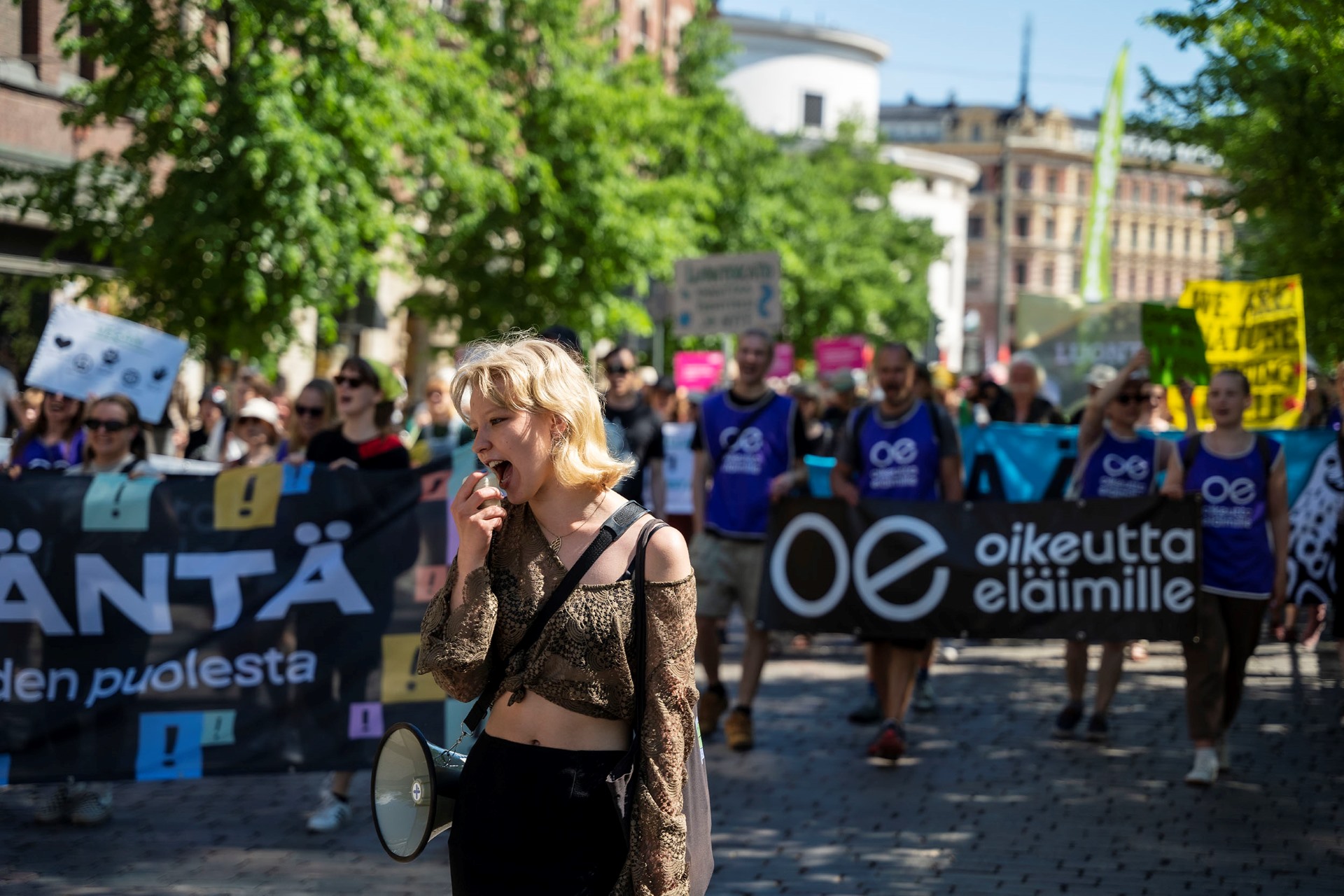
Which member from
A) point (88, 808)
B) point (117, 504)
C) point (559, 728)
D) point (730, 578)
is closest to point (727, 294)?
point (730, 578)

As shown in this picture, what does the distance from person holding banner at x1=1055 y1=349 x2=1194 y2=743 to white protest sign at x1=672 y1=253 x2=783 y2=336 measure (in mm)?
5891

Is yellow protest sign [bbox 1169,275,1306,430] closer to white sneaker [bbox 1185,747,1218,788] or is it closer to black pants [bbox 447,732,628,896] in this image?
white sneaker [bbox 1185,747,1218,788]

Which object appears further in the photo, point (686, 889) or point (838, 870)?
point (838, 870)

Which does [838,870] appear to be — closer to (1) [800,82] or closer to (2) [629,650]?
(2) [629,650]

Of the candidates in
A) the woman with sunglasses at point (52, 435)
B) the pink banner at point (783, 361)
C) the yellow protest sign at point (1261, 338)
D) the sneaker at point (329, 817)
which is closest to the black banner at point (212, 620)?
the sneaker at point (329, 817)

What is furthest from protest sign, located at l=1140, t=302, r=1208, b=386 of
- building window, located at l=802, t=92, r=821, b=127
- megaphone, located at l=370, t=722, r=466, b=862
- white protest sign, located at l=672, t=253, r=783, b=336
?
building window, located at l=802, t=92, r=821, b=127

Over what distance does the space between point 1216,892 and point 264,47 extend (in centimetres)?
1159

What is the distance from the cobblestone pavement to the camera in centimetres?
573

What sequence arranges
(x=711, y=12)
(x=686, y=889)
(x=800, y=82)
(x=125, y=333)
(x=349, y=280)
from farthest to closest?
(x=800, y=82)
(x=711, y=12)
(x=349, y=280)
(x=125, y=333)
(x=686, y=889)

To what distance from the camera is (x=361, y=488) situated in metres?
6.70

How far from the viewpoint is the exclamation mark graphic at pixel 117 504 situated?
6457 mm

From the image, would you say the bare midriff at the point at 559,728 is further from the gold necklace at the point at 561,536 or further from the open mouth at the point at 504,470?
the open mouth at the point at 504,470

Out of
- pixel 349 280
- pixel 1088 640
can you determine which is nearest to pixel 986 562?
pixel 1088 640

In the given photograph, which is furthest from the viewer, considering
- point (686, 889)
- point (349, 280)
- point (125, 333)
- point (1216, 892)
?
point (349, 280)
